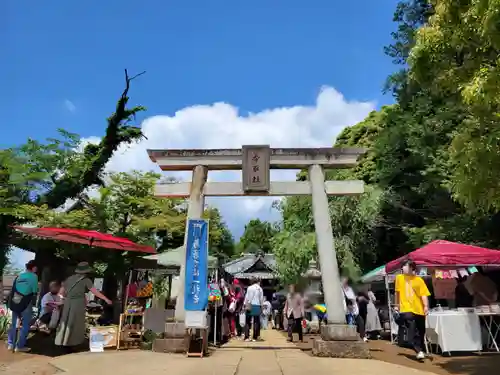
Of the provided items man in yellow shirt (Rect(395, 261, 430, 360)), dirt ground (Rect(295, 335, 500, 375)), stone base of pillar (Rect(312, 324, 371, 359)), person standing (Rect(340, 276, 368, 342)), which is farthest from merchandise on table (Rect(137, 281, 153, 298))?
man in yellow shirt (Rect(395, 261, 430, 360))

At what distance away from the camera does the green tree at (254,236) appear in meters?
56.6

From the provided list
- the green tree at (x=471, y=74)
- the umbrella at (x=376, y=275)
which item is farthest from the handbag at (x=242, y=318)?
the green tree at (x=471, y=74)

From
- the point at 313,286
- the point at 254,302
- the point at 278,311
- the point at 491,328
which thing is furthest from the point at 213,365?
the point at 278,311

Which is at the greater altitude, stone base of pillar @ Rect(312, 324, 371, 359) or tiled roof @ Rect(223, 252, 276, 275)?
tiled roof @ Rect(223, 252, 276, 275)

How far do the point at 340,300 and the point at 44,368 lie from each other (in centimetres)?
564

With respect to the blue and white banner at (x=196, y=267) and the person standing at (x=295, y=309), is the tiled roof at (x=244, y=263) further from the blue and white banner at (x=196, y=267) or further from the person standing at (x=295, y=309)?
the blue and white banner at (x=196, y=267)

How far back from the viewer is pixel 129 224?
2211 cm

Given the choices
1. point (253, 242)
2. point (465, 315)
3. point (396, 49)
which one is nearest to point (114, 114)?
point (396, 49)

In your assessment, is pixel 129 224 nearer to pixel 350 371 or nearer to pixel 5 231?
pixel 5 231

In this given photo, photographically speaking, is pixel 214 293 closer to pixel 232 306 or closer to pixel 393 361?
pixel 232 306

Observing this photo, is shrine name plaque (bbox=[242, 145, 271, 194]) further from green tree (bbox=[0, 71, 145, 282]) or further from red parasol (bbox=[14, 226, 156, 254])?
green tree (bbox=[0, 71, 145, 282])

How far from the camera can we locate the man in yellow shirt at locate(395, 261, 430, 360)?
795 centimetres

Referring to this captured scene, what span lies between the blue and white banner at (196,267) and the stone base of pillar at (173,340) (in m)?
0.73

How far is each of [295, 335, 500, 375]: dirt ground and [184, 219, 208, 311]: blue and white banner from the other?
2836 millimetres
